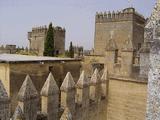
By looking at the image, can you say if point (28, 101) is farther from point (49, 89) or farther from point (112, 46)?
point (112, 46)

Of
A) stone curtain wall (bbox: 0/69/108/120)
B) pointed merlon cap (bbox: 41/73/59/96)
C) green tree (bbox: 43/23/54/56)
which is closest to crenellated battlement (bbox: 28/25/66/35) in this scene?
green tree (bbox: 43/23/54/56)

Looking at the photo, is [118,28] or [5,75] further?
[118,28]

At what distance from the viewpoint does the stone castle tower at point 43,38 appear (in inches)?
1448

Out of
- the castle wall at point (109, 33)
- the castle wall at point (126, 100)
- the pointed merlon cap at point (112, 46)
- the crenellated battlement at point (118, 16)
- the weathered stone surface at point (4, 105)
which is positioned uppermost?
the crenellated battlement at point (118, 16)

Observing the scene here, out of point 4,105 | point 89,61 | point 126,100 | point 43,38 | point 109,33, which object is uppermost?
point 43,38

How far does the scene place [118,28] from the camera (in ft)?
79.1

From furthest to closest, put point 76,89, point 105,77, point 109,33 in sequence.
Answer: point 109,33, point 105,77, point 76,89

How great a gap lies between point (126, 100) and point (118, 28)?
13413mm

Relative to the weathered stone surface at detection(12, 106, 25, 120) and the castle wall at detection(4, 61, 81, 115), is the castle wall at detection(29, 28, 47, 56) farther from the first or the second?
the weathered stone surface at detection(12, 106, 25, 120)

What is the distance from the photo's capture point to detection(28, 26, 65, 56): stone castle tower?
3678 cm

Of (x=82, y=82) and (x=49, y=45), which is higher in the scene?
(x=49, y=45)

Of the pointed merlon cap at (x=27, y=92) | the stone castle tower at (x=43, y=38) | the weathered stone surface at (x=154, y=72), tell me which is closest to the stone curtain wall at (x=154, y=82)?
the weathered stone surface at (x=154, y=72)

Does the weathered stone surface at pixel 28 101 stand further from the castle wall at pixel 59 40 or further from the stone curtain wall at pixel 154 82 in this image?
the castle wall at pixel 59 40

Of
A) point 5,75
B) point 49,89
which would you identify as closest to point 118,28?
point 5,75
